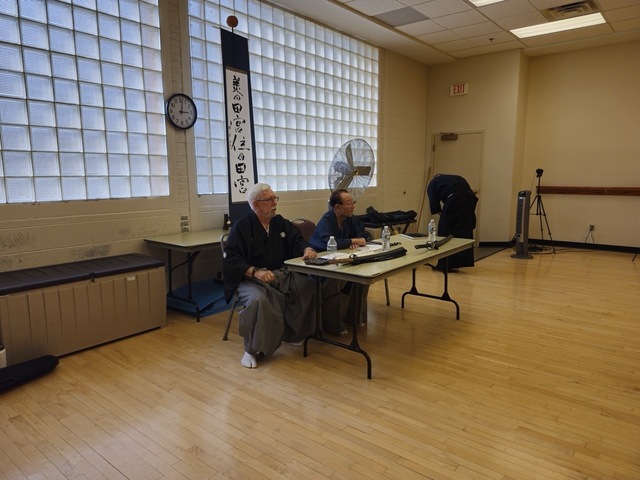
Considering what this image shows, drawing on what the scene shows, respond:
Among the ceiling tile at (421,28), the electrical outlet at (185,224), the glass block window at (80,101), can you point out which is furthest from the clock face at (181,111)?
the ceiling tile at (421,28)

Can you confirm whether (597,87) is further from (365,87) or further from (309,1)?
(309,1)

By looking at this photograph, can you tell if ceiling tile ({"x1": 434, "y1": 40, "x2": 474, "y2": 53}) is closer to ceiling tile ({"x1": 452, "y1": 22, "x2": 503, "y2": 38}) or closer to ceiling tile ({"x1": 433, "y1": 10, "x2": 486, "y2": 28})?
ceiling tile ({"x1": 452, "y1": 22, "x2": 503, "y2": 38})

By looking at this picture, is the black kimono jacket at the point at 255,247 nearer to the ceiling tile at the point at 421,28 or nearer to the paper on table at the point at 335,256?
the paper on table at the point at 335,256

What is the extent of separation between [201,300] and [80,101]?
1.81 m

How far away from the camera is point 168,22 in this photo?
12.8 feet

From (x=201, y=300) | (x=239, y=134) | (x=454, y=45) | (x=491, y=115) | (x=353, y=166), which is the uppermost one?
(x=454, y=45)

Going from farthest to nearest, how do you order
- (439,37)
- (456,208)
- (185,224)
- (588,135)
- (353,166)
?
(588,135), (439,37), (456,208), (353,166), (185,224)

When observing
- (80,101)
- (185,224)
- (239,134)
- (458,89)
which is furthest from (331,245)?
(458,89)

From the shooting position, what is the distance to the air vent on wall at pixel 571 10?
501 cm

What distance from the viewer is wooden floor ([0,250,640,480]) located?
6.27 ft

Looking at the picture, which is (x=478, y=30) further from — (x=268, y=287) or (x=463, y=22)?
(x=268, y=287)

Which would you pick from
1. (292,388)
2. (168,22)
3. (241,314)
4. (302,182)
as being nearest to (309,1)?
(168,22)

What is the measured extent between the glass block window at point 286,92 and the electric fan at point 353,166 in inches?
27.0

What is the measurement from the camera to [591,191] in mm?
6750
